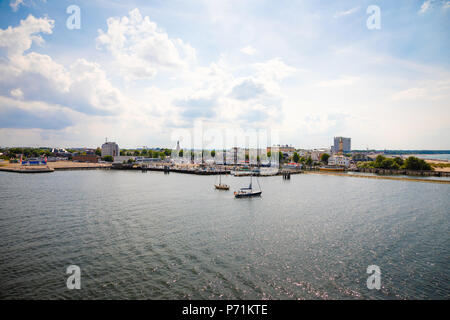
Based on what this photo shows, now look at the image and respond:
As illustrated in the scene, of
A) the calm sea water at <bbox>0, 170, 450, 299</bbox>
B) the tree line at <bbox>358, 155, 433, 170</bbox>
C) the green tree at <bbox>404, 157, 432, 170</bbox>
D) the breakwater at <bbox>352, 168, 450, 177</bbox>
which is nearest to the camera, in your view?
the calm sea water at <bbox>0, 170, 450, 299</bbox>

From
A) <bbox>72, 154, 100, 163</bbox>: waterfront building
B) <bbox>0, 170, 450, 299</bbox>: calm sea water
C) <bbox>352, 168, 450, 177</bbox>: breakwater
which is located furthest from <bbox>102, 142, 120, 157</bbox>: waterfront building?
<bbox>352, 168, 450, 177</bbox>: breakwater

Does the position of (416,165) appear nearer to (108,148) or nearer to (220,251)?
(220,251)

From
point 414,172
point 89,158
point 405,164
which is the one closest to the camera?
point 414,172

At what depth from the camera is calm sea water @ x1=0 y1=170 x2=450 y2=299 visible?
48.5ft

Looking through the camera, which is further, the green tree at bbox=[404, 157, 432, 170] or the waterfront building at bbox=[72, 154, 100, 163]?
the waterfront building at bbox=[72, 154, 100, 163]

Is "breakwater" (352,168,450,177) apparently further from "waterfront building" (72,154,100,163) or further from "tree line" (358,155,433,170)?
"waterfront building" (72,154,100,163)

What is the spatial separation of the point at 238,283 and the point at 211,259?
12.5 ft

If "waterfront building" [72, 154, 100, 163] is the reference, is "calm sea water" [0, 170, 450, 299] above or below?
→ below

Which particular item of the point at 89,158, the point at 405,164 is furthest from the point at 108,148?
the point at 405,164

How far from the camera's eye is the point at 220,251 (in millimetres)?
20109

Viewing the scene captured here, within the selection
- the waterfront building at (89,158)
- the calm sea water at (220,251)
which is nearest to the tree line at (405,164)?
the calm sea water at (220,251)
